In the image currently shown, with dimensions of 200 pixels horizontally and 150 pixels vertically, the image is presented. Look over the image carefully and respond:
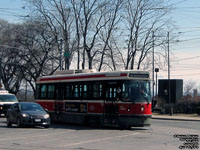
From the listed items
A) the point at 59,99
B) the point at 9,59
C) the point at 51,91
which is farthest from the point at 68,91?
the point at 9,59

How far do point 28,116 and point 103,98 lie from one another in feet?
14.3

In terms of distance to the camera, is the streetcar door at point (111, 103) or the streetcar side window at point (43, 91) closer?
the streetcar door at point (111, 103)

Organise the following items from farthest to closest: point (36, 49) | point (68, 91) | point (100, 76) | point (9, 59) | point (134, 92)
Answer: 1. point (9, 59)
2. point (36, 49)
3. point (68, 91)
4. point (100, 76)
5. point (134, 92)

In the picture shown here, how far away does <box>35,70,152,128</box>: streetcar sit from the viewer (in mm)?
23981

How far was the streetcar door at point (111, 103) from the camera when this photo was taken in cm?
2434

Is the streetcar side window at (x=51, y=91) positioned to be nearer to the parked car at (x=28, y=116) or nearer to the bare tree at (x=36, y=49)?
the parked car at (x=28, y=116)

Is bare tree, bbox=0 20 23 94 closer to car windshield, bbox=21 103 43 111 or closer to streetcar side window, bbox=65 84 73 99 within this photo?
streetcar side window, bbox=65 84 73 99

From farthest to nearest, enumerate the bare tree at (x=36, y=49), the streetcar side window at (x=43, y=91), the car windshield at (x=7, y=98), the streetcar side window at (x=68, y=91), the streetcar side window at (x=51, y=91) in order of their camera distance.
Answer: the bare tree at (x=36, y=49) < the car windshield at (x=7, y=98) < the streetcar side window at (x=43, y=91) < the streetcar side window at (x=51, y=91) < the streetcar side window at (x=68, y=91)

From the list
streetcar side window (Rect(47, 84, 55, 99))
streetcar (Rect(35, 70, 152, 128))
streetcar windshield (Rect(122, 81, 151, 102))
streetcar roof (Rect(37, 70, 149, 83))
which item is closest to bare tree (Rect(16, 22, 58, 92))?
streetcar side window (Rect(47, 84, 55, 99))

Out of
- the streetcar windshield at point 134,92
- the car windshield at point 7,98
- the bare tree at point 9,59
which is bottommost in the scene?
the car windshield at point 7,98

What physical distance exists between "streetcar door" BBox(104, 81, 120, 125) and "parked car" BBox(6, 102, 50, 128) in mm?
3435

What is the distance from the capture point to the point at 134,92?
78.8ft

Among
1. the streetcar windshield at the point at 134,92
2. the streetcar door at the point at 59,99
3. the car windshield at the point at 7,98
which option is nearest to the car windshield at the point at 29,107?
the streetcar door at the point at 59,99

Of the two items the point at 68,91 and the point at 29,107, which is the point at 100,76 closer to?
the point at 68,91
